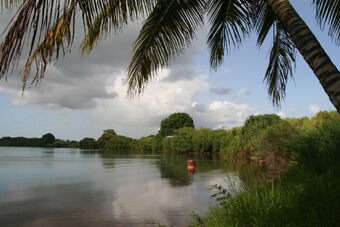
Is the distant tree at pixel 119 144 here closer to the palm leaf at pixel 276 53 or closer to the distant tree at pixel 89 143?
the distant tree at pixel 89 143

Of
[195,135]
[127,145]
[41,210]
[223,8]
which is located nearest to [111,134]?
[127,145]

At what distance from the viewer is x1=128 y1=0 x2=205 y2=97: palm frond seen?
690 cm

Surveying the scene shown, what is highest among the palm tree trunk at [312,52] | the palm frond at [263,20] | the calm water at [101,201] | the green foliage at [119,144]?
the green foliage at [119,144]

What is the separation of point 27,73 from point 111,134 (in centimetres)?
11667

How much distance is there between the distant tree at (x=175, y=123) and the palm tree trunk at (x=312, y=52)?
3783 inches

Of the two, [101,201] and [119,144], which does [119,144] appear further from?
[101,201]

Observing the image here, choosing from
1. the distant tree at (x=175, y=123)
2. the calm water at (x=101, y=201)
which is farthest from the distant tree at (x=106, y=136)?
the calm water at (x=101, y=201)

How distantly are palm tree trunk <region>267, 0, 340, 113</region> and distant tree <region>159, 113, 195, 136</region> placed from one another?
9610 cm

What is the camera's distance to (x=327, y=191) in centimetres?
699

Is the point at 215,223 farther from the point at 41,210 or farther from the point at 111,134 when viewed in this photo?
the point at 111,134

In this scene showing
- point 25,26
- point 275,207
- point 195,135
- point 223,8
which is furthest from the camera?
point 195,135

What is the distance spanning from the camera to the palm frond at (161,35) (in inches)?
272

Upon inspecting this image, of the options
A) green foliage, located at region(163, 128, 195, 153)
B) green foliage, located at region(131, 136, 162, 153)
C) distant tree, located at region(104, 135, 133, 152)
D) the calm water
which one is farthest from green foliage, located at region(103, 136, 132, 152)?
the calm water

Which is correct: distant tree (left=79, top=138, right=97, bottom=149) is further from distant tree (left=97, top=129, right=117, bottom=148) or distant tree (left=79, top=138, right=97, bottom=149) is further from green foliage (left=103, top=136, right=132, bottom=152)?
green foliage (left=103, top=136, right=132, bottom=152)
